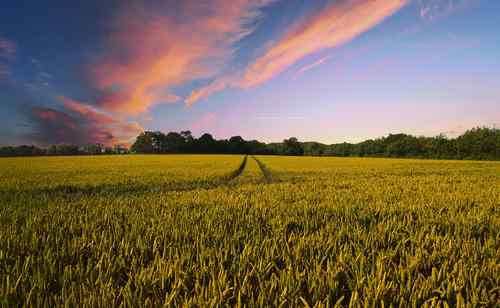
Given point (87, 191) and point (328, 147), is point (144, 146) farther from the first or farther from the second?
point (87, 191)

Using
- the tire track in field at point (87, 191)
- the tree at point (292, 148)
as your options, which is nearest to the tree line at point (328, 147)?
the tree at point (292, 148)

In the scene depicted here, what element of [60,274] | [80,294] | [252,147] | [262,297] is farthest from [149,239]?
[252,147]

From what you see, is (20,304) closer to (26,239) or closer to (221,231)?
(26,239)

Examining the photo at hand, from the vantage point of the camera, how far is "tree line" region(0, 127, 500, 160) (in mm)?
83625

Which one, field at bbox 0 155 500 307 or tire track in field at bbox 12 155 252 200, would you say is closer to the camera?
field at bbox 0 155 500 307

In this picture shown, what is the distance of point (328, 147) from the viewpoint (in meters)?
142

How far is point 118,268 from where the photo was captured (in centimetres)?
197

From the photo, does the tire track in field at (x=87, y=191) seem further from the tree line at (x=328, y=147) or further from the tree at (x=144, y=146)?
the tree at (x=144, y=146)

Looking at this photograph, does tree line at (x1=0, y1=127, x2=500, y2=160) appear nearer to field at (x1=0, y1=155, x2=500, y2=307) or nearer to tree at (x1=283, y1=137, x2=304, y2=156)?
tree at (x1=283, y1=137, x2=304, y2=156)

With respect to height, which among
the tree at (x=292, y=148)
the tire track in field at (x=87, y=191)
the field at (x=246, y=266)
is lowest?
the tire track in field at (x=87, y=191)

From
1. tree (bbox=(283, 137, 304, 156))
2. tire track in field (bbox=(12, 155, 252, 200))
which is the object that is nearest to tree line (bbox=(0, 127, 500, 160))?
tree (bbox=(283, 137, 304, 156))

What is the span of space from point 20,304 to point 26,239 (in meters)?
1.64

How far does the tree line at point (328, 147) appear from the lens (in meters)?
83.6

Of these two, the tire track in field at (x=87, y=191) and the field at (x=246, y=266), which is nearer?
the field at (x=246, y=266)
